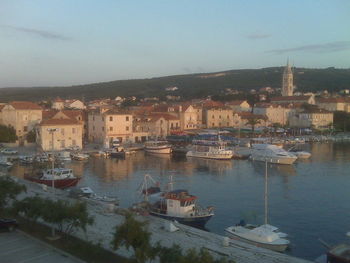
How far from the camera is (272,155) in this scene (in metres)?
32.8

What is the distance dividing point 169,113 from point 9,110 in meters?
19.0

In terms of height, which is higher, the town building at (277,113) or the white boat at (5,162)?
the town building at (277,113)

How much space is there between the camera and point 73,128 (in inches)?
1497

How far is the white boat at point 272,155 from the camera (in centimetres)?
3219

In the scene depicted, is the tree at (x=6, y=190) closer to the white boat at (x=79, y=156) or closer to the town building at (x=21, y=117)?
the white boat at (x=79, y=156)

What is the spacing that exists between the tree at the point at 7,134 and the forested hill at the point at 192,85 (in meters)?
71.0

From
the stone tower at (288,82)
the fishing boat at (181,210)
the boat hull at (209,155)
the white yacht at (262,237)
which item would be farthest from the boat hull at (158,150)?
the stone tower at (288,82)

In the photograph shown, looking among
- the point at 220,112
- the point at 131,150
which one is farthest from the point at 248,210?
the point at 220,112

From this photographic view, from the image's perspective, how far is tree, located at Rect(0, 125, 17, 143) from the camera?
38559 mm

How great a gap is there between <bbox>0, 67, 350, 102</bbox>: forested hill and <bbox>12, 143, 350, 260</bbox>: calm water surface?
76.3m

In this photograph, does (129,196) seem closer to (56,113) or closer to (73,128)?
(73,128)

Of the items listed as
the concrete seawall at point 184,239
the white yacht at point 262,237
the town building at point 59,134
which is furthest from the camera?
the town building at point 59,134

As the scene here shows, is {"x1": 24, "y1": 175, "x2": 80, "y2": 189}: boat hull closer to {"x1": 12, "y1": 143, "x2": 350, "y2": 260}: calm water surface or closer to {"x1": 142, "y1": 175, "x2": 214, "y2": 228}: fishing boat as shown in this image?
{"x1": 12, "y1": 143, "x2": 350, "y2": 260}: calm water surface

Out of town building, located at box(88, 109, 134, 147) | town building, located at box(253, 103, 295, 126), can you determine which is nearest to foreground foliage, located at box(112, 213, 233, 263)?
town building, located at box(88, 109, 134, 147)
